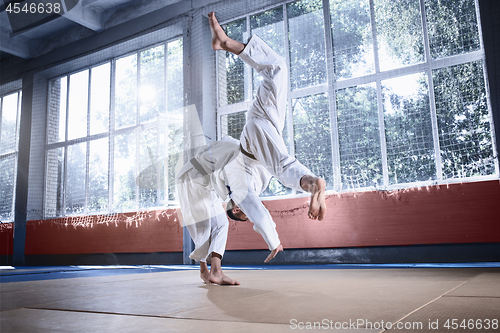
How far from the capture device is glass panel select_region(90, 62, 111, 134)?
758cm

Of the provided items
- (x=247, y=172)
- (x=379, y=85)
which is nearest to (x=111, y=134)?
(x=379, y=85)

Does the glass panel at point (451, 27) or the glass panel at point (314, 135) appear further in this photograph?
the glass panel at point (314, 135)

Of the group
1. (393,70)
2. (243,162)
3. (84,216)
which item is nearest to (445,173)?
(393,70)

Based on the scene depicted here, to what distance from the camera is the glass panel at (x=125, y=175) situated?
695 centimetres

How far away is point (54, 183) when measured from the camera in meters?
8.02

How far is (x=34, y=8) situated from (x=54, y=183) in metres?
3.39

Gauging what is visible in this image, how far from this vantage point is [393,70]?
5023 mm

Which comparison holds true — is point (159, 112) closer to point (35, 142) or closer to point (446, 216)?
point (35, 142)

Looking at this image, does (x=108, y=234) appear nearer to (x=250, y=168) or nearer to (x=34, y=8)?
(x=34, y=8)

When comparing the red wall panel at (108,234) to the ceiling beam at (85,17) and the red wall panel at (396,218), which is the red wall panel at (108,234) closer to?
the red wall panel at (396,218)

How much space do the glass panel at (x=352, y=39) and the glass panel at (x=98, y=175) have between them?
457 cm

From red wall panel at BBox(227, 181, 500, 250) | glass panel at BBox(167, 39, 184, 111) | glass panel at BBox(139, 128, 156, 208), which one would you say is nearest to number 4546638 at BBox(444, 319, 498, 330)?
red wall panel at BBox(227, 181, 500, 250)

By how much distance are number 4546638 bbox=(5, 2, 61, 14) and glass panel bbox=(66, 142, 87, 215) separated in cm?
252

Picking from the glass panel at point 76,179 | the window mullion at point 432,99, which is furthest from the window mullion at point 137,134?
the window mullion at point 432,99
